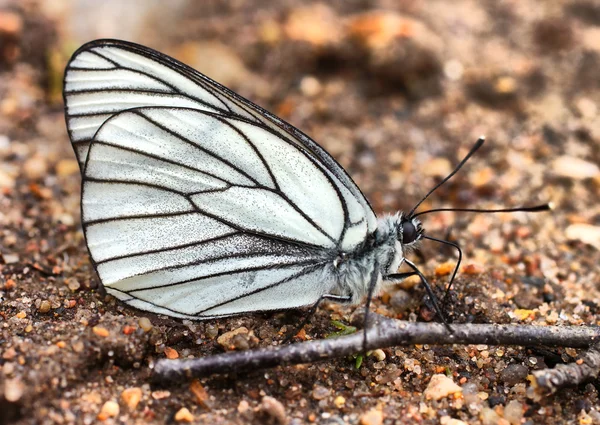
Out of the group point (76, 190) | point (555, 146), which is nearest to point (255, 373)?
point (76, 190)

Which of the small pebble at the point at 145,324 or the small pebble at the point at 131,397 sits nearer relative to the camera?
the small pebble at the point at 131,397

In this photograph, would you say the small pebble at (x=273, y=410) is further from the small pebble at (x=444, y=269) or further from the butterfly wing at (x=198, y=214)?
the small pebble at (x=444, y=269)

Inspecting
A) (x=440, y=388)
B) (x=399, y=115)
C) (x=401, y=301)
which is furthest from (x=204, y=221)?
(x=399, y=115)

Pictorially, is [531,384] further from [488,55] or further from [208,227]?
[488,55]

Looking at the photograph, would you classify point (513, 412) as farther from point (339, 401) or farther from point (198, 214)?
point (198, 214)

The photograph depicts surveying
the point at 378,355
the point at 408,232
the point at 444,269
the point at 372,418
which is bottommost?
the point at 372,418

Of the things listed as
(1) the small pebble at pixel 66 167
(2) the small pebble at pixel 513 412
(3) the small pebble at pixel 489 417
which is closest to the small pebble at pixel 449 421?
(3) the small pebble at pixel 489 417
